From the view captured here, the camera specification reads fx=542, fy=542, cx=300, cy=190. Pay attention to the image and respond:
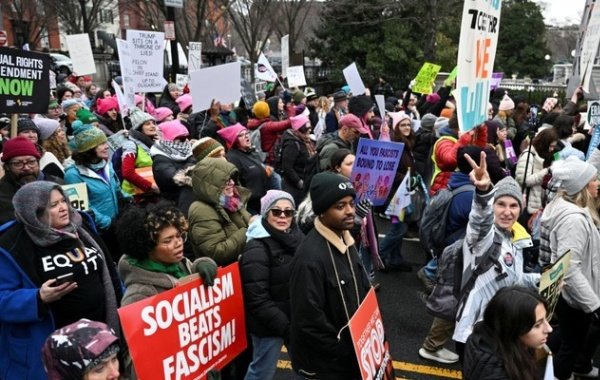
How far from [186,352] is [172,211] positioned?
30.3 inches

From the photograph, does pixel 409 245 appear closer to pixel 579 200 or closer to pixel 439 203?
pixel 439 203

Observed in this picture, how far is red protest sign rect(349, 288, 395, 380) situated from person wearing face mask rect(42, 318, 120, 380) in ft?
3.58

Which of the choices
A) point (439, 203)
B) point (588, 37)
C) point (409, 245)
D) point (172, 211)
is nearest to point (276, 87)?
point (409, 245)

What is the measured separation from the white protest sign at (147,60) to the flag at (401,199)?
3947mm

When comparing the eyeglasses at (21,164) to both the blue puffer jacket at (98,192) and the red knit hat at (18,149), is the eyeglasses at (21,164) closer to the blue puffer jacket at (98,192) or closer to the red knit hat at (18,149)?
the red knit hat at (18,149)

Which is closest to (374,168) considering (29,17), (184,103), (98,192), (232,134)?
(232,134)

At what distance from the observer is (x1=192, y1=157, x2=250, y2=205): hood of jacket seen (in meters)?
3.72

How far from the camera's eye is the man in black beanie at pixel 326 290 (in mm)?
2766

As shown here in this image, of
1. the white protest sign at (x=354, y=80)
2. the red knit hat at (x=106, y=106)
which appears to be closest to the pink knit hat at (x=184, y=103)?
the red knit hat at (x=106, y=106)

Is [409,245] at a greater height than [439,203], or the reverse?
[439,203]

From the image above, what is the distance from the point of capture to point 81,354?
7.20ft

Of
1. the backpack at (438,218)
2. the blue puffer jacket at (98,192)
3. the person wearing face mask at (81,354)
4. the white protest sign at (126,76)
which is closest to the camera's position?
the person wearing face mask at (81,354)

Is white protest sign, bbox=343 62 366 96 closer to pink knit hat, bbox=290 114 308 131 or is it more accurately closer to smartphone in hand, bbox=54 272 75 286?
pink knit hat, bbox=290 114 308 131

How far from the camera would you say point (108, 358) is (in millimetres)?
2262
